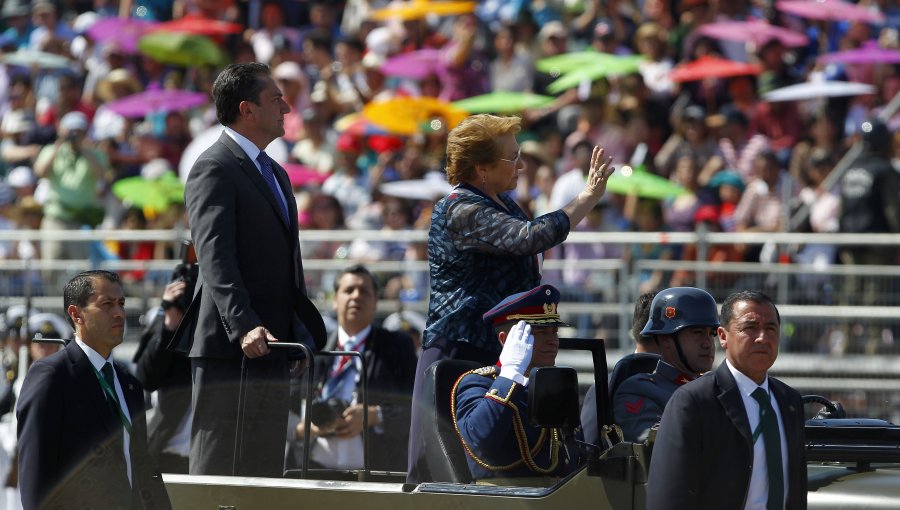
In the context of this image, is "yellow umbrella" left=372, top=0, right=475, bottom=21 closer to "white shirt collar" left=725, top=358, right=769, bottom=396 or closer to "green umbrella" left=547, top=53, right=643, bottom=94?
"green umbrella" left=547, top=53, right=643, bottom=94

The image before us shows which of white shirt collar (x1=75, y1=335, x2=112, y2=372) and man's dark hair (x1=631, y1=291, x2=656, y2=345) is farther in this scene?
man's dark hair (x1=631, y1=291, x2=656, y2=345)

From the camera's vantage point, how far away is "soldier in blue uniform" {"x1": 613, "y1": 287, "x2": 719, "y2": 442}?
18.6ft

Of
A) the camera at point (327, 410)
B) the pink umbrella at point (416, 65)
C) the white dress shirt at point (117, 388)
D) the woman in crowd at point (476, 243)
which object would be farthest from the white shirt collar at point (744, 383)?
Answer: the pink umbrella at point (416, 65)

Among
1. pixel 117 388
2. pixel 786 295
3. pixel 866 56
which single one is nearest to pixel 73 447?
pixel 117 388

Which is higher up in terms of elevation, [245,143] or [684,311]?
[245,143]

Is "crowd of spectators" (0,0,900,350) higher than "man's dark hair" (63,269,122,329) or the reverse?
higher

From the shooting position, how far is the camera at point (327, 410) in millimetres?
8570

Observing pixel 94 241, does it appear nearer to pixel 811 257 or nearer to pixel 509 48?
pixel 509 48

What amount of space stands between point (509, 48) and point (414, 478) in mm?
9945

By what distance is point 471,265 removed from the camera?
605 centimetres

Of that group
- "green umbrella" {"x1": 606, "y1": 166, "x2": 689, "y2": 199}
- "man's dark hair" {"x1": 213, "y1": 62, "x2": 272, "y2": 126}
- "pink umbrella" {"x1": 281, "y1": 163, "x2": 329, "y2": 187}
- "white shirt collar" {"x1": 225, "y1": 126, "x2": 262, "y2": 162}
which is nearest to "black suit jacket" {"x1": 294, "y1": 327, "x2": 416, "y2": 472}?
"white shirt collar" {"x1": 225, "y1": 126, "x2": 262, "y2": 162}

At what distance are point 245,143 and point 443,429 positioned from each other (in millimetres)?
1447

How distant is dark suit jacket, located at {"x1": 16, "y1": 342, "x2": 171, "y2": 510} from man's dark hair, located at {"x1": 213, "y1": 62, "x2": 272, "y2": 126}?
1.15m

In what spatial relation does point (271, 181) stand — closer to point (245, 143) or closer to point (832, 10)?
point (245, 143)
